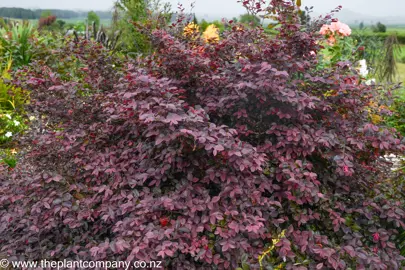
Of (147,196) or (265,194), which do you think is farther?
(265,194)

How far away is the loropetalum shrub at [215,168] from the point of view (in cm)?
198

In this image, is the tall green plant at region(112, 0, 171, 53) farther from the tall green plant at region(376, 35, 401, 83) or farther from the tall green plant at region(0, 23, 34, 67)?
the tall green plant at region(376, 35, 401, 83)

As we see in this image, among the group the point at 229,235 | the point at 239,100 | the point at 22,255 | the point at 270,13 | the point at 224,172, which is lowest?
the point at 22,255

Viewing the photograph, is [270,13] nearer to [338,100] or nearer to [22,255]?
[338,100]

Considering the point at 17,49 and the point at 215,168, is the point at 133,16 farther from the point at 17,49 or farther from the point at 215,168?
the point at 215,168

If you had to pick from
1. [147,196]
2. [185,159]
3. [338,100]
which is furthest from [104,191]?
[338,100]

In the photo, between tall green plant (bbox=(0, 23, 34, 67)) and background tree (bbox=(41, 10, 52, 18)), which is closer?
tall green plant (bbox=(0, 23, 34, 67))

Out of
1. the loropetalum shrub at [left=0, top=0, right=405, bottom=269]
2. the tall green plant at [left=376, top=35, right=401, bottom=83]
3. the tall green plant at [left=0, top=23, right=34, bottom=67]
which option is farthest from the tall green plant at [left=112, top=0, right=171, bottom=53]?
the loropetalum shrub at [left=0, top=0, right=405, bottom=269]

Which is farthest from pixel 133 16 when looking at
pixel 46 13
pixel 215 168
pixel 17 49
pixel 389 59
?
pixel 46 13

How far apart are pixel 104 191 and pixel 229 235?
801mm

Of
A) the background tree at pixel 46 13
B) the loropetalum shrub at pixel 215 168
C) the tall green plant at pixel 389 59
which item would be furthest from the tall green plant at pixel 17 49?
the background tree at pixel 46 13

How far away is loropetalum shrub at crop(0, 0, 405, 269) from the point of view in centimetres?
198

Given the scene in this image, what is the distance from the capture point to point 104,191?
2.28m

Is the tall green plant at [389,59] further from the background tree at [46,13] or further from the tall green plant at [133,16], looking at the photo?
the background tree at [46,13]
